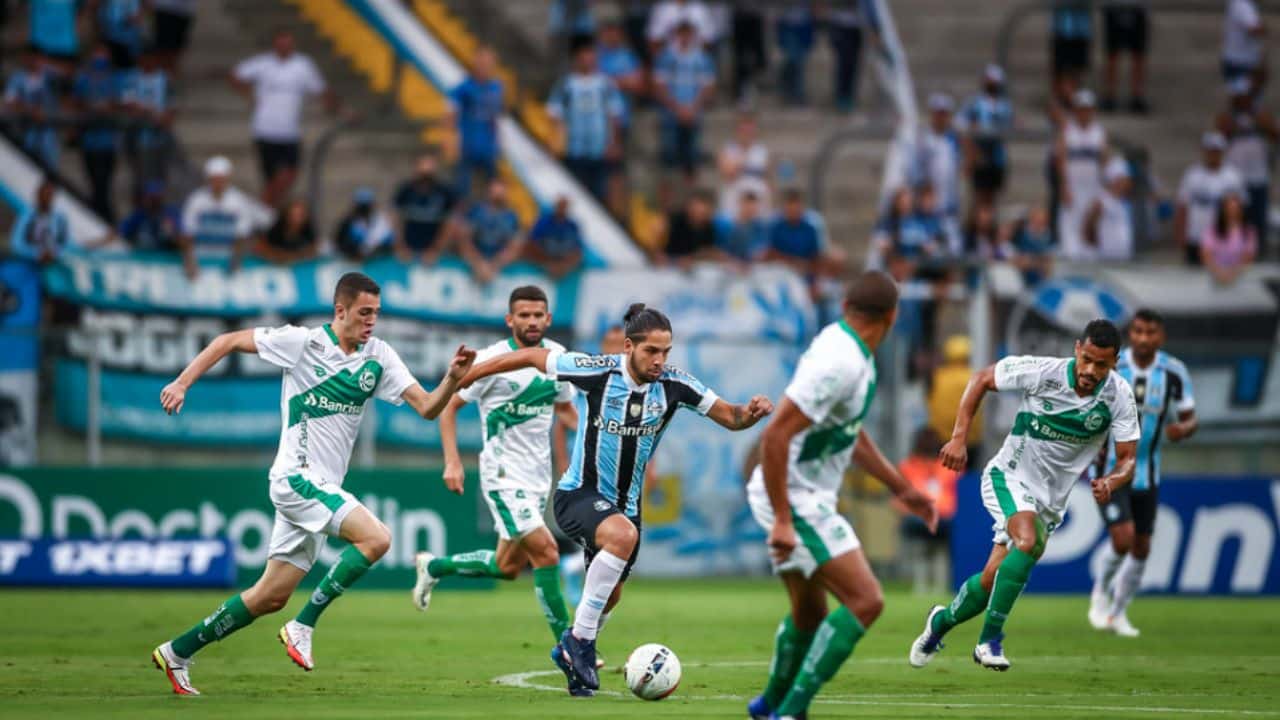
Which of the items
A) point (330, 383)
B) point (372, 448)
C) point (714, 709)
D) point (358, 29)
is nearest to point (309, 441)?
point (330, 383)

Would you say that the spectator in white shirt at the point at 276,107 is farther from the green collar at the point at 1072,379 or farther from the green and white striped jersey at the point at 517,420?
the green collar at the point at 1072,379

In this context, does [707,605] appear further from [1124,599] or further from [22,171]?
[22,171]

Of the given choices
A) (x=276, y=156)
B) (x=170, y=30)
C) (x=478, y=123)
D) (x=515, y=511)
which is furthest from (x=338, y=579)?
(x=170, y=30)

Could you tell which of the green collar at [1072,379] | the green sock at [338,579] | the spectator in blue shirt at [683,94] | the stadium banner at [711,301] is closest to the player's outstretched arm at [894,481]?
the green collar at [1072,379]

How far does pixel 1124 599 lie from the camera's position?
17.4 meters

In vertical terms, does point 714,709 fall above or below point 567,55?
below

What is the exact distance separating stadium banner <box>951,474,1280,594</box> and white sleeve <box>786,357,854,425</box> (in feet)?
42.2

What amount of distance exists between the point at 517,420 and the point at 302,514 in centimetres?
236

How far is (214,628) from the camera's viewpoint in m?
12.0

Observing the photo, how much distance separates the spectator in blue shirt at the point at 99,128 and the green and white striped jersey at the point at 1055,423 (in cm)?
1492

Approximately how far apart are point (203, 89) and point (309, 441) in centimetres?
1802

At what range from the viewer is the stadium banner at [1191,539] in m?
22.3

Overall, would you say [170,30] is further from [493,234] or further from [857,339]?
[857,339]

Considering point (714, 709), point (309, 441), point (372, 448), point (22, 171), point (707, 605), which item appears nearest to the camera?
point (714, 709)
